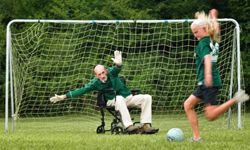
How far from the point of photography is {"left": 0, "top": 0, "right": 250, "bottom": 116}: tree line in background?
2567cm

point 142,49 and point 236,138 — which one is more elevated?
point 142,49

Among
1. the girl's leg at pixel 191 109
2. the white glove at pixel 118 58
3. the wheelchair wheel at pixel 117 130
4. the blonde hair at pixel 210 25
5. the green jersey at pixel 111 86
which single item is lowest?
the wheelchair wheel at pixel 117 130

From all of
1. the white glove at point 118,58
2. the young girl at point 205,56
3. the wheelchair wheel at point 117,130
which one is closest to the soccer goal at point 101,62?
the white glove at point 118,58

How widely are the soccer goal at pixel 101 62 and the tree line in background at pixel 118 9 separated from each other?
272 inches

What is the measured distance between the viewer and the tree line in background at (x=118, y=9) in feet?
84.2

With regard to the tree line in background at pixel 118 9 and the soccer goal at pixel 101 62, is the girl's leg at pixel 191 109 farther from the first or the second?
the tree line in background at pixel 118 9

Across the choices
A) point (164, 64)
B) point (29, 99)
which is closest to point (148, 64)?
point (164, 64)

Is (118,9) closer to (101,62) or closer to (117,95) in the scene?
(101,62)

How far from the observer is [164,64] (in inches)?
680

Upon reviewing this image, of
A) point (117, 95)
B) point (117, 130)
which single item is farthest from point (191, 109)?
point (117, 95)

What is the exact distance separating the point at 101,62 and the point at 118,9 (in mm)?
10666

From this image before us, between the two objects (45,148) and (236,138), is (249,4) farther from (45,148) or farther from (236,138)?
(45,148)

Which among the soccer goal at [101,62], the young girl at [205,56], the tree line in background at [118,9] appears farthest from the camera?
the tree line in background at [118,9]

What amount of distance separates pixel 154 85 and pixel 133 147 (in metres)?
9.65
